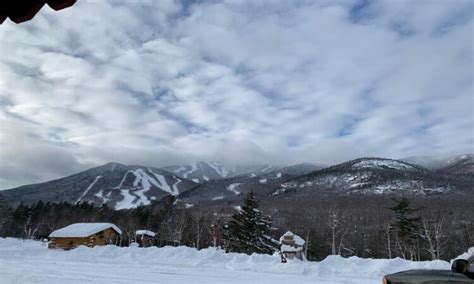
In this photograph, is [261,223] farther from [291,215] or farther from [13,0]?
[291,215]

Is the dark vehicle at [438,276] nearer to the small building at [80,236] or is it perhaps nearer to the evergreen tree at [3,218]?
the small building at [80,236]

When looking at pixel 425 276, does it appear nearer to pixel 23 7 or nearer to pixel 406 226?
pixel 23 7

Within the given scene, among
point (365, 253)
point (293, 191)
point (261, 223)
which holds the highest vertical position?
point (293, 191)

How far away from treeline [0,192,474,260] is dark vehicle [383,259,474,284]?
38401 mm

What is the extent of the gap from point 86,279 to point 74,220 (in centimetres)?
9118

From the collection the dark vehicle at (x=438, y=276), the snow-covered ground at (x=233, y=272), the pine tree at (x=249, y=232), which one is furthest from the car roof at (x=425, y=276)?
the pine tree at (x=249, y=232)

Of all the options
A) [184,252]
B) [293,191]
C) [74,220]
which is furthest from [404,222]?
[293,191]

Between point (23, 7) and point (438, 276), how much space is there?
6.67m

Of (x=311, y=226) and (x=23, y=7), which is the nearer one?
(x=23, y=7)

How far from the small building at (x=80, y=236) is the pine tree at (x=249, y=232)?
60.6 ft

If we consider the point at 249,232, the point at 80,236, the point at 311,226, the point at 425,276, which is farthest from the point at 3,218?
the point at 425,276

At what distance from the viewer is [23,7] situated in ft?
10.4

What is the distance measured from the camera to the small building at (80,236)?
169 ft

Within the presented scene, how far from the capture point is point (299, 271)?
681 inches
